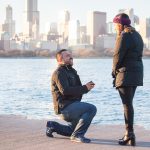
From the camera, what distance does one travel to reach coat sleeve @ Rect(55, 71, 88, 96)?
286 inches

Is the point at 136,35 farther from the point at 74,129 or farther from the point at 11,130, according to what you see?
the point at 11,130

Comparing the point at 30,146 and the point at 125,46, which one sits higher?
the point at 125,46

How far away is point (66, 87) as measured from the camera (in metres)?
7.27

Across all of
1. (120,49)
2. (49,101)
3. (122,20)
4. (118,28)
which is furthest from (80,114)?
(49,101)

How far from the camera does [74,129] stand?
25.0 feet

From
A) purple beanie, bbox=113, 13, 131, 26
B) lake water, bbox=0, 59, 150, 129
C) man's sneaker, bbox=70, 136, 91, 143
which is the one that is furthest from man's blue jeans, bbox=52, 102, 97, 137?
lake water, bbox=0, 59, 150, 129

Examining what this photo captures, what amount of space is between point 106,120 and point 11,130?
5.17 m

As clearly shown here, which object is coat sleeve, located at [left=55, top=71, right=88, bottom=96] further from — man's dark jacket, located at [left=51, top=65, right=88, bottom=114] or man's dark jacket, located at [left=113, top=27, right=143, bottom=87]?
man's dark jacket, located at [left=113, top=27, right=143, bottom=87]

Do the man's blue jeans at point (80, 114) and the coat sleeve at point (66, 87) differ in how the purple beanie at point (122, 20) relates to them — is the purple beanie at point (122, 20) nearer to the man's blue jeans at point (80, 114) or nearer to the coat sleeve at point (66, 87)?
the coat sleeve at point (66, 87)

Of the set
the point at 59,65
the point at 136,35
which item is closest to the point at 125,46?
the point at 136,35

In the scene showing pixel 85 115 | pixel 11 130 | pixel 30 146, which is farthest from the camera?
pixel 11 130

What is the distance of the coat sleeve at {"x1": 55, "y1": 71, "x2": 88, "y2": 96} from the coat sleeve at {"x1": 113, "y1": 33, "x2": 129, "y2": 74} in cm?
58

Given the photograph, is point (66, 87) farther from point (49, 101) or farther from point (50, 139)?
point (49, 101)

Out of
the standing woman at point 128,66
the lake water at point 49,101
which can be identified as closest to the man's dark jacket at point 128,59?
the standing woman at point 128,66
